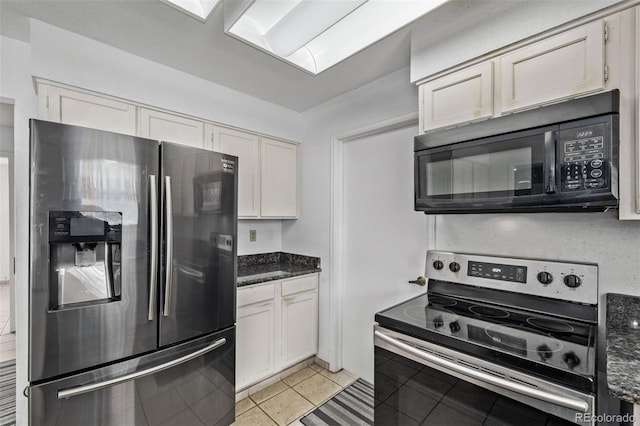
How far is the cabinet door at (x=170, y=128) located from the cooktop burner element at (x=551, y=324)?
2.42 meters

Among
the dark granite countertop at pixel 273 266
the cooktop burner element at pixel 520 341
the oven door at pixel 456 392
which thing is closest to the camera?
the oven door at pixel 456 392

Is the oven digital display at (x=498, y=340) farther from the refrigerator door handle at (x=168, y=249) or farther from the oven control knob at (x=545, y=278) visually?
the refrigerator door handle at (x=168, y=249)

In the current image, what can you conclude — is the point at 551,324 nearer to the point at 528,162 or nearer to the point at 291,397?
the point at 528,162

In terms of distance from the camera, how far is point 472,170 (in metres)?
1.41

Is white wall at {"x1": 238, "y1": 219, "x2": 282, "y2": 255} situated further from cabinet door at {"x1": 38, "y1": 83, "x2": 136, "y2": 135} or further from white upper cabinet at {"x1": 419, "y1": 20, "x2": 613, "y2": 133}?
white upper cabinet at {"x1": 419, "y1": 20, "x2": 613, "y2": 133}

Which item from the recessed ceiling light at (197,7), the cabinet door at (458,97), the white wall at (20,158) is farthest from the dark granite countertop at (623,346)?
the white wall at (20,158)

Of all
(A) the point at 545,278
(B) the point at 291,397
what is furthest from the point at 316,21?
(B) the point at 291,397

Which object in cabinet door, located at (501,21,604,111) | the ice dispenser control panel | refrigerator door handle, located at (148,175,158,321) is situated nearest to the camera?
cabinet door, located at (501,21,604,111)

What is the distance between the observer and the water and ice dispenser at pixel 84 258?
4.12 feet

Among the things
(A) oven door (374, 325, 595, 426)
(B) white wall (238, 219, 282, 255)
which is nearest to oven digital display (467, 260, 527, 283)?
(A) oven door (374, 325, 595, 426)

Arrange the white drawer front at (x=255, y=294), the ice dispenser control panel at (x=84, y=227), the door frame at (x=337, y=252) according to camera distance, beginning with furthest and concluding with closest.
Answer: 1. the door frame at (x=337, y=252)
2. the white drawer front at (x=255, y=294)
3. the ice dispenser control panel at (x=84, y=227)

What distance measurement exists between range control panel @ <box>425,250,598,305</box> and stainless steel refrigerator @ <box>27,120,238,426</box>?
1.35 meters

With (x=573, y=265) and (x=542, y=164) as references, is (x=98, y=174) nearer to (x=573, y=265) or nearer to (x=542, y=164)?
(x=542, y=164)

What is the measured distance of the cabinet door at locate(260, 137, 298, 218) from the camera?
2721 millimetres
